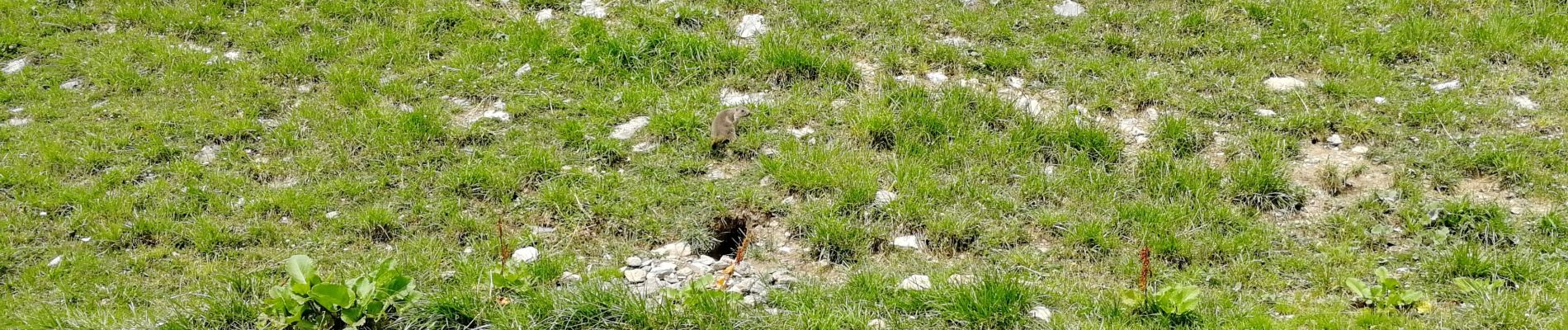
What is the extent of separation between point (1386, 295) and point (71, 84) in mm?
8945

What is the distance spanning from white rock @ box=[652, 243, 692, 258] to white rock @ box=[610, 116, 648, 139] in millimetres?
1401

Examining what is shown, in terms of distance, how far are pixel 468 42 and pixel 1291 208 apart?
20.0 feet

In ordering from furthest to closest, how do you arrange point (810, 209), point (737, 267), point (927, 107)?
point (927, 107)
point (810, 209)
point (737, 267)

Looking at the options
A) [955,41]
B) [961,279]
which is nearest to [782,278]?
[961,279]

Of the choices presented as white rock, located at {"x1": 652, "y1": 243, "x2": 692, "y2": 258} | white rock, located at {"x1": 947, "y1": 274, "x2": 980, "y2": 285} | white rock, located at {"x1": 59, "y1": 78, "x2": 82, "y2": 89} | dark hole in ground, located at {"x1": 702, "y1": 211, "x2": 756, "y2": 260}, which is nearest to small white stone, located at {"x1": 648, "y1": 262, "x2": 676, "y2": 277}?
white rock, located at {"x1": 652, "y1": 243, "x2": 692, "y2": 258}

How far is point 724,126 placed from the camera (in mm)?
7402

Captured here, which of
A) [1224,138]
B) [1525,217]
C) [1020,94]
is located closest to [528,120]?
[1020,94]

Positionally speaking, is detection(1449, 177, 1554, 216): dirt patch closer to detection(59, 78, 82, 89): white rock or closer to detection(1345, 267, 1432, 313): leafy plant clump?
detection(1345, 267, 1432, 313): leafy plant clump

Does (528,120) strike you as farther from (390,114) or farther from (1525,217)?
(1525,217)

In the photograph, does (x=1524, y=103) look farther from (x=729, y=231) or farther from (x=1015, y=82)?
(x=729, y=231)

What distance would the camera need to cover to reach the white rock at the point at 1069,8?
9203 millimetres

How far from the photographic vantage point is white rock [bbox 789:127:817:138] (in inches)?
299

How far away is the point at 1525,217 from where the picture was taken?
6.18m

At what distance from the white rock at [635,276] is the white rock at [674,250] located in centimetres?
21
